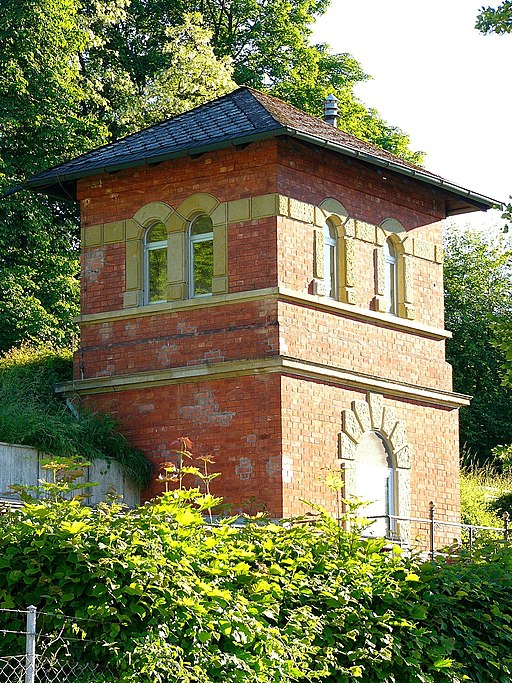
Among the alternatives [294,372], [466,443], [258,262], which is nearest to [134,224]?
[258,262]

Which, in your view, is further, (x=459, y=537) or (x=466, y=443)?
(x=466, y=443)

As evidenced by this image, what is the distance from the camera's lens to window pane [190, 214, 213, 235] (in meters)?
20.9

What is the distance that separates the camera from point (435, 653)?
11977 mm

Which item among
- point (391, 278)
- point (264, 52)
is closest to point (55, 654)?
point (391, 278)

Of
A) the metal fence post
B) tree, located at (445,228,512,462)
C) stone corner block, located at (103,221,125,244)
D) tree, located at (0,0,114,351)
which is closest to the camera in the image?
the metal fence post

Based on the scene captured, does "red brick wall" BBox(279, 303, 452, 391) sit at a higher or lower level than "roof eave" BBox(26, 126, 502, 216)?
lower

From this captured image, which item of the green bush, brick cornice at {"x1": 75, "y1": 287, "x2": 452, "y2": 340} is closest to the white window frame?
brick cornice at {"x1": 75, "y1": 287, "x2": 452, "y2": 340}

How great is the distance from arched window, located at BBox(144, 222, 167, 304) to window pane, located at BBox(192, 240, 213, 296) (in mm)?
567

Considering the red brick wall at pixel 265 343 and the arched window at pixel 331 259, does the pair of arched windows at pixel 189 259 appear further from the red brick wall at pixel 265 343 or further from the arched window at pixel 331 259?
the arched window at pixel 331 259

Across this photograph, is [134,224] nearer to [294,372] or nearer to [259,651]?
[294,372]

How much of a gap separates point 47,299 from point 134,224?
8.66m

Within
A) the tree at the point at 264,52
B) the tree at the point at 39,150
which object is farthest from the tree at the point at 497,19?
the tree at the point at 264,52

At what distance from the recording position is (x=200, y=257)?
68.6 feet

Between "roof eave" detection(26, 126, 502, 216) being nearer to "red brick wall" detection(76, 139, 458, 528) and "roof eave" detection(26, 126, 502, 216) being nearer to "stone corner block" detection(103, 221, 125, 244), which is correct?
"red brick wall" detection(76, 139, 458, 528)
